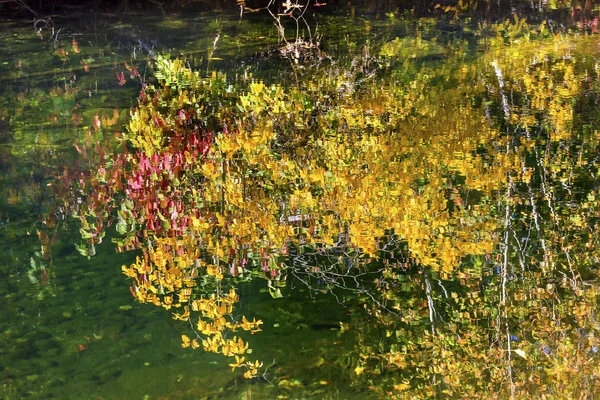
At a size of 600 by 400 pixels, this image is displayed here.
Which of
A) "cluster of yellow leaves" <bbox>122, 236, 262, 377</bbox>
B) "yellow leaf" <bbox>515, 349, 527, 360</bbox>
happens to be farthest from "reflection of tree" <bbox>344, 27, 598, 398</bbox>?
"cluster of yellow leaves" <bbox>122, 236, 262, 377</bbox>

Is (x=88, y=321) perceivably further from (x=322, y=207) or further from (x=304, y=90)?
(x=304, y=90)

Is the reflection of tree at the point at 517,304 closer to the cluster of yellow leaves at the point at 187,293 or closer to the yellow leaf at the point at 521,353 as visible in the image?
the yellow leaf at the point at 521,353

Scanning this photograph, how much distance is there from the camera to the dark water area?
2900 millimetres

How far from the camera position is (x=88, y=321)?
324 centimetres

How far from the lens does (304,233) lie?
3926 mm

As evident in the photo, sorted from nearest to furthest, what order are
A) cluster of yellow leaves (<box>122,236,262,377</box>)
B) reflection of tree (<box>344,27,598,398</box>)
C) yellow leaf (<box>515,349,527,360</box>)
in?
reflection of tree (<box>344,27,598,398</box>), yellow leaf (<box>515,349,527,360</box>), cluster of yellow leaves (<box>122,236,262,377</box>)

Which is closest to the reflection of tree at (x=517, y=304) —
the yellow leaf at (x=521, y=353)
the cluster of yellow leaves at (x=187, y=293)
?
A: the yellow leaf at (x=521, y=353)

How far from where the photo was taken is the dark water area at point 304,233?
290 centimetres

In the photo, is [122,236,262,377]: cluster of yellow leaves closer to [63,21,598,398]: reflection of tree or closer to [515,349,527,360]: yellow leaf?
[63,21,598,398]: reflection of tree

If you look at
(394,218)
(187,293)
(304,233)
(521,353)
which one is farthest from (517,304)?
(187,293)

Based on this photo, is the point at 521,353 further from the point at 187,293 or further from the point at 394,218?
the point at 187,293

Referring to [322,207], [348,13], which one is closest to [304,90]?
[322,207]

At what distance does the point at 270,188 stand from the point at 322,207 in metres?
0.43

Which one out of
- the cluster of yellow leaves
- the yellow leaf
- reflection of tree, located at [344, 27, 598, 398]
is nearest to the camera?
reflection of tree, located at [344, 27, 598, 398]
